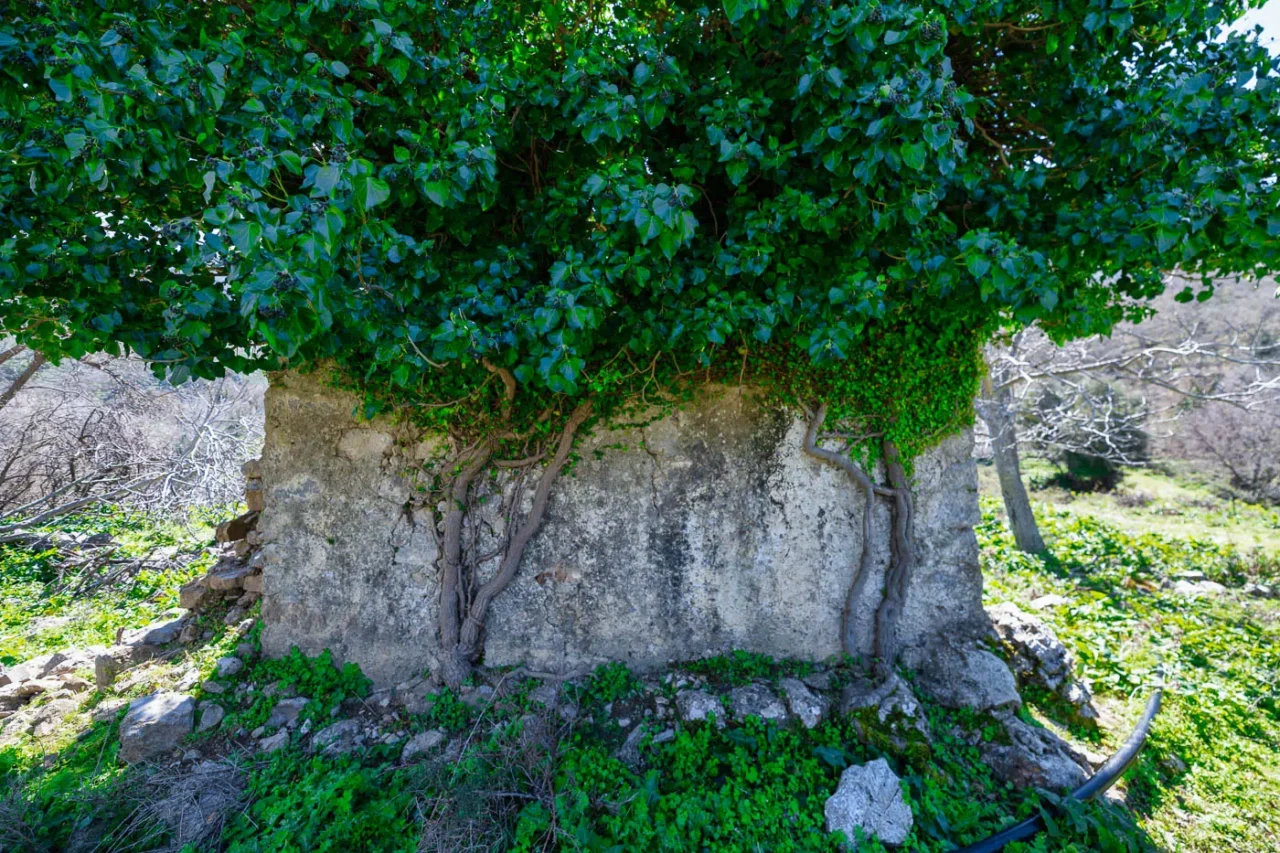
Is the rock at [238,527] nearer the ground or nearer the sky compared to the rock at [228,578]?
nearer the sky

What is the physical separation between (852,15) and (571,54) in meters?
1.15

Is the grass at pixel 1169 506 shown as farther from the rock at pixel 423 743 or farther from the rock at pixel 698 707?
the rock at pixel 423 743

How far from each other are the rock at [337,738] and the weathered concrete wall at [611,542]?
364mm

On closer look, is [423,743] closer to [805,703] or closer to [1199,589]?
[805,703]

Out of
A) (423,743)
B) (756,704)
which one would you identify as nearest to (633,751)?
(756,704)

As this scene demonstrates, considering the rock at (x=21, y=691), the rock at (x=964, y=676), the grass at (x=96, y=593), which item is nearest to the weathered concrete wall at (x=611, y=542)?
the rock at (x=964, y=676)

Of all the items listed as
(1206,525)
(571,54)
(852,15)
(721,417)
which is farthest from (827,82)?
(1206,525)

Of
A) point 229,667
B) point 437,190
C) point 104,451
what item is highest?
→ point 437,190

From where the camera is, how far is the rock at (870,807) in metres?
2.78

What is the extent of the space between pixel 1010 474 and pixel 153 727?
8.45 meters

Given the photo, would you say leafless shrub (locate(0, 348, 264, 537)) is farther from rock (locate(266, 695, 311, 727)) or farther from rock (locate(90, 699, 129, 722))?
rock (locate(266, 695, 311, 727))

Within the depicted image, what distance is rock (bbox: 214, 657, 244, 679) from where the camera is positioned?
3920 millimetres

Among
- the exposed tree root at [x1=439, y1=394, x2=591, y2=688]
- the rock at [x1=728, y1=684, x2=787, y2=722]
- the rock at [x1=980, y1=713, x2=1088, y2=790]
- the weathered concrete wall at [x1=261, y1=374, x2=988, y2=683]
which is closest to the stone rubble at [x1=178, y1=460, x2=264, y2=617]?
the weathered concrete wall at [x1=261, y1=374, x2=988, y2=683]

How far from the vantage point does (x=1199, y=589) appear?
6105 millimetres
